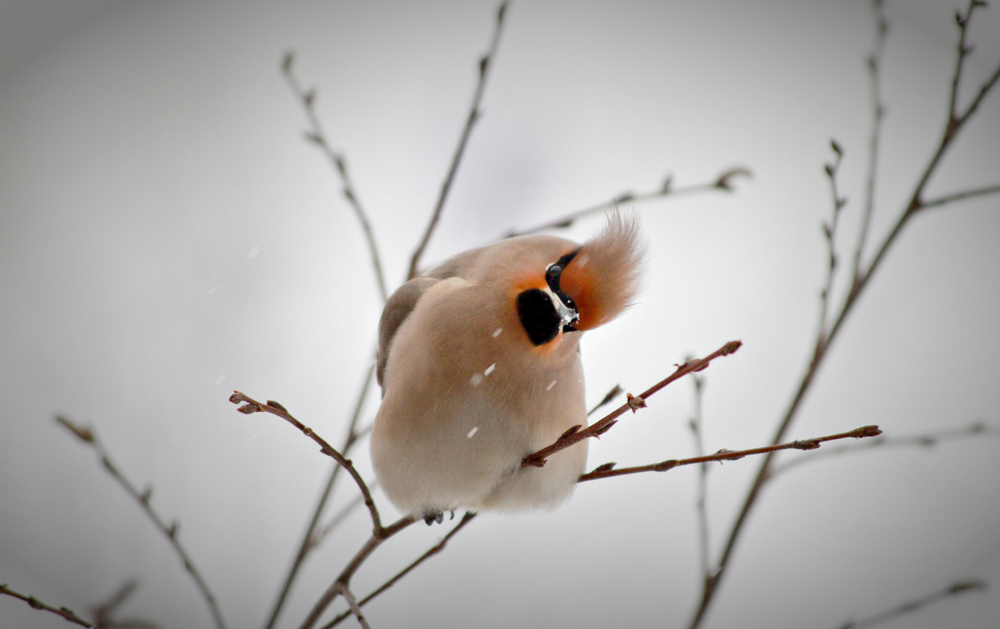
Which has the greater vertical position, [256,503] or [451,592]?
[256,503]

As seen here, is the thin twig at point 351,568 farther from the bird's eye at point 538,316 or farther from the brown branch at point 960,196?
the brown branch at point 960,196

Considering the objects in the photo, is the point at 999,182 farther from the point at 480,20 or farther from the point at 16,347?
the point at 16,347

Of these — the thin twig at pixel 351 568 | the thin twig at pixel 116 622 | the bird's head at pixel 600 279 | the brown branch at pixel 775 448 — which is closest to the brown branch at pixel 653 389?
the brown branch at pixel 775 448

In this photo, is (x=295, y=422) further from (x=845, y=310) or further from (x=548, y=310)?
(x=845, y=310)

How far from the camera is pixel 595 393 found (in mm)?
2400

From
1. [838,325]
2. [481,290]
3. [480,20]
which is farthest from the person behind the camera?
[480,20]

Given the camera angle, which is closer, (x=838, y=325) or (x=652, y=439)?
(x=838, y=325)

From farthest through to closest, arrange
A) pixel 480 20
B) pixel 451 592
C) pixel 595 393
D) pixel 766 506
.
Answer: pixel 480 20
pixel 766 506
pixel 451 592
pixel 595 393

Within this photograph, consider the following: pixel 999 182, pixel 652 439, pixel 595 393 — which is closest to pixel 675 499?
pixel 652 439

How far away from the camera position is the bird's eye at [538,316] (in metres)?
1.17

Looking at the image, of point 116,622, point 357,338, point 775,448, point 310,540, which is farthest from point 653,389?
point 357,338

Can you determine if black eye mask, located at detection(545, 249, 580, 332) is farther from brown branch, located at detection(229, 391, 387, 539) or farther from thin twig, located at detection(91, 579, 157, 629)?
thin twig, located at detection(91, 579, 157, 629)

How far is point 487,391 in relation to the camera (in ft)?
4.19

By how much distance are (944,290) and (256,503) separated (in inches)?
111
